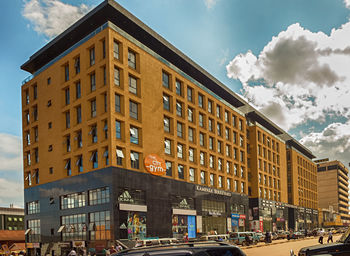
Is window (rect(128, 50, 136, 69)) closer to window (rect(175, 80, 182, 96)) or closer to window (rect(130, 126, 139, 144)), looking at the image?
window (rect(130, 126, 139, 144))

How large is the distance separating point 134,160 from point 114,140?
4223 millimetres

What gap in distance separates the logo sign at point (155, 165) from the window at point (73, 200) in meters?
8.42

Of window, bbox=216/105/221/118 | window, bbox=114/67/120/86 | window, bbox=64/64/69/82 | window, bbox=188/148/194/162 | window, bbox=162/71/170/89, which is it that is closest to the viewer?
window, bbox=114/67/120/86

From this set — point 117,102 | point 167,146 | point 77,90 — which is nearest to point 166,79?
point 167,146

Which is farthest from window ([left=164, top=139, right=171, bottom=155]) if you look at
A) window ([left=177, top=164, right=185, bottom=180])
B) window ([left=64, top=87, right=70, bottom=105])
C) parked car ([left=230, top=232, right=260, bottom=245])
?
window ([left=64, top=87, right=70, bottom=105])

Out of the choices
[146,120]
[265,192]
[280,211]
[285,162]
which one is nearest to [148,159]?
[146,120]

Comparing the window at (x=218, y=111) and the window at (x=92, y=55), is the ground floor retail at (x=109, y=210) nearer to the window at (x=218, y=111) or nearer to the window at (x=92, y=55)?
the window at (x=92, y=55)

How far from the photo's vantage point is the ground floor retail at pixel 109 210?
40500mm

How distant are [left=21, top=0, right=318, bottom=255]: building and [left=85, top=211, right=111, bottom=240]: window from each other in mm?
113

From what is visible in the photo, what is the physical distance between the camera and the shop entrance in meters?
57.5

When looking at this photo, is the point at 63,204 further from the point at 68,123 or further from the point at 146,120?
the point at 146,120

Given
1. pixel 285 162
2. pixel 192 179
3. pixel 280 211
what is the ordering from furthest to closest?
pixel 285 162 → pixel 280 211 → pixel 192 179

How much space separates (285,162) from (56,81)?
234ft

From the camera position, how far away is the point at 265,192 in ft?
280
